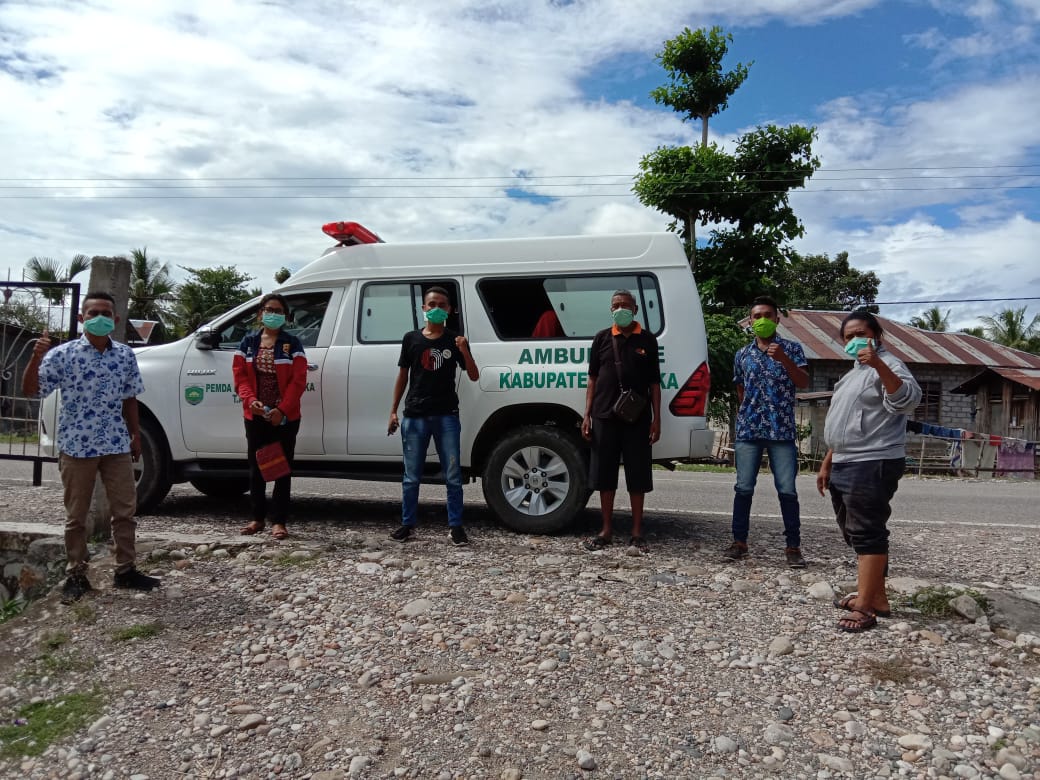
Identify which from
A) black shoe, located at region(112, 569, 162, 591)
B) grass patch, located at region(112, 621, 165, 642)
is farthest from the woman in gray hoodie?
black shoe, located at region(112, 569, 162, 591)

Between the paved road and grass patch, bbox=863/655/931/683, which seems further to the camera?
the paved road

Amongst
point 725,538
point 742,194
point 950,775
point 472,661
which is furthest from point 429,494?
point 742,194

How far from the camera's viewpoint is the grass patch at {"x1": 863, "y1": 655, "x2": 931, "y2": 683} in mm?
3480

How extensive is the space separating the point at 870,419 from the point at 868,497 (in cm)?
39

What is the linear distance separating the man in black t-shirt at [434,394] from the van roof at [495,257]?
569mm

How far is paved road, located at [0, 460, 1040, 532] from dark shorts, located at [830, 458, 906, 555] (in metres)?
3.23

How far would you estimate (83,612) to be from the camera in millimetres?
4230

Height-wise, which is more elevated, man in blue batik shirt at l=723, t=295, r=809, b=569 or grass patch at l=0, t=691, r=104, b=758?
man in blue batik shirt at l=723, t=295, r=809, b=569

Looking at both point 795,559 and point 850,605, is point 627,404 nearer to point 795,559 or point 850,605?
point 795,559

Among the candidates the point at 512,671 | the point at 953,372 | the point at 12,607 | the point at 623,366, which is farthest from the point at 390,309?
the point at 953,372

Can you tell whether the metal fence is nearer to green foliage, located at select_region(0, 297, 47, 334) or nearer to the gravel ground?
green foliage, located at select_region(0, 297, 47, 334)

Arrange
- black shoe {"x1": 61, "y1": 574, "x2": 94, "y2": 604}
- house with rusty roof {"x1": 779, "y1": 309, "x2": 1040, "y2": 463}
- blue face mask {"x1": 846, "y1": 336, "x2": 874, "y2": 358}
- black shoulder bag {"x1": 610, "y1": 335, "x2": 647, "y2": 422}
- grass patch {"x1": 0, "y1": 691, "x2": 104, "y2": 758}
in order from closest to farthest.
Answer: grass patch {"x1": 0, "y1": 691, "x2": 104, "y2": 758}
blue face mask {"x1": 846, "y1": 336, "x2": 874, "y2": 358}
black shoe {"x1": 61, "y1": 574, "x2": 94, "y2": 604}
black shoulder bag {"x1": 610, "y1": 335, "x2": 647, "y2": 422}
house with rusty roof {"x1": 779, "y1": 309, "x2": 1040, "y2": 463}

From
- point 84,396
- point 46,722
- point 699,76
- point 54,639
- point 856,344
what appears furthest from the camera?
point 699,76

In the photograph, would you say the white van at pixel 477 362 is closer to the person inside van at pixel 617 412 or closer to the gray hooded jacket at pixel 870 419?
the person inside van at pixel 617 412
